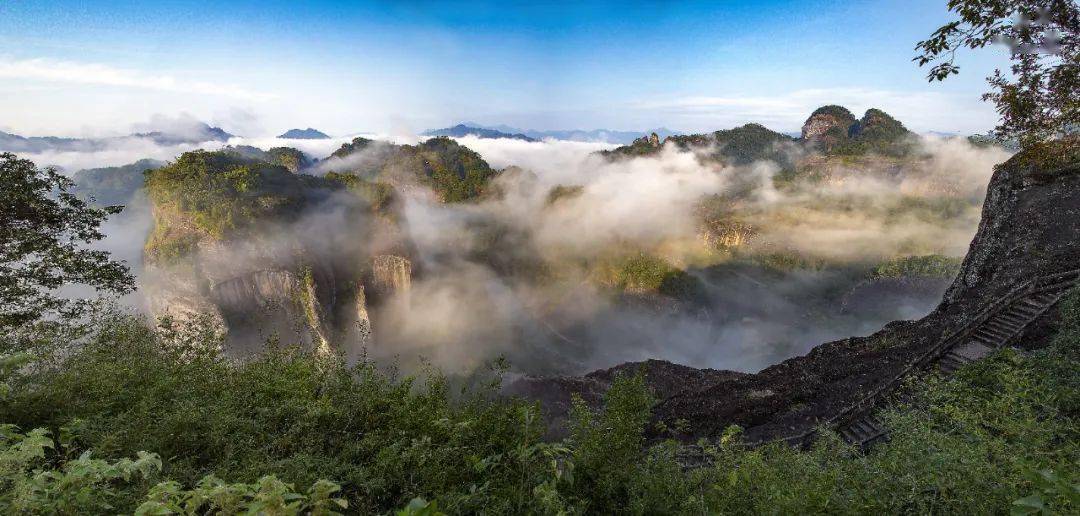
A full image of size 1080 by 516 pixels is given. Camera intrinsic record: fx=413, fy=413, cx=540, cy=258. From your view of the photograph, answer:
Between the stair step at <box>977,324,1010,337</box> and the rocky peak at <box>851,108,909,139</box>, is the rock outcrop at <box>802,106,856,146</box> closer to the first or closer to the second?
the rocky peak at <box>851,108,909,139</box>

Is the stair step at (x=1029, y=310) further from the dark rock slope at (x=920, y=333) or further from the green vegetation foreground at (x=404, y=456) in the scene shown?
the green vegetation foreground at (x=404, y=456)

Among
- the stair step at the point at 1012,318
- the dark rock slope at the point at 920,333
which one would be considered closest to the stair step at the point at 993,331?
the stair step at the point at 1012,318

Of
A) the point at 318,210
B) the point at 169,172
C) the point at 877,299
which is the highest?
the point at 169,172

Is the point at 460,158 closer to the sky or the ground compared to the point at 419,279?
closer to the sky

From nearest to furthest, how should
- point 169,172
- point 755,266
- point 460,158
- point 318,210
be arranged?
point 169,172
point 318,210
point 755,266
point 460,158

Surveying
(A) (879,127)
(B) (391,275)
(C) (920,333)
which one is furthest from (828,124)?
(C) (920,333)

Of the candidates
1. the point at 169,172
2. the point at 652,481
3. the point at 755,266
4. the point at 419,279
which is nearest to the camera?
the point at 652,481

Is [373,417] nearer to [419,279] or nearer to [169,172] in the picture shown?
[169,172]

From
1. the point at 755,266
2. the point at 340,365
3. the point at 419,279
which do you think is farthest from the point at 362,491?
the point at 755,266
